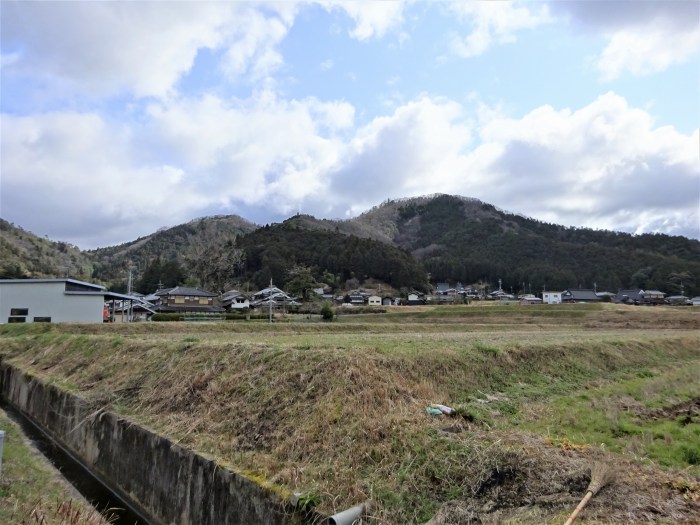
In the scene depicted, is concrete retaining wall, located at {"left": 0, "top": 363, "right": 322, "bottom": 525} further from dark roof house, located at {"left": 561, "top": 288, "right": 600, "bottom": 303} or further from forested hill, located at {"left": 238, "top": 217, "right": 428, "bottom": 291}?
dark roof house, located at {"left": 561, "top": 288, "right": 600, "bottom": 303}

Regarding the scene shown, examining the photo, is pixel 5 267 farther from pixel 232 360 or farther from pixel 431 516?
pixel 431 516

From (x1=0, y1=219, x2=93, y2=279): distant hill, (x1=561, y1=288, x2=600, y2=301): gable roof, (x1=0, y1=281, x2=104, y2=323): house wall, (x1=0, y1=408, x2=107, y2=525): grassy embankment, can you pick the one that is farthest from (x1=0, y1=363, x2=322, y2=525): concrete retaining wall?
(x1=561, y1=288, x2=600, y2=301): gable roof

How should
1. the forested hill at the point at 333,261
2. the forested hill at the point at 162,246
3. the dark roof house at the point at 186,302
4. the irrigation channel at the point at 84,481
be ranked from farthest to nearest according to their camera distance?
the forested hill at the point at 162,246, the forested hill at the point at 333,261, the dark roof house at the point at 186,302, the irrigation channel at the point at 84,481

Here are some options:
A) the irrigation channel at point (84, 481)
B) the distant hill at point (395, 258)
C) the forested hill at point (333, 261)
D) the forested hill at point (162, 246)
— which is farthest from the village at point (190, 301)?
the forested hill at point (162, 246)

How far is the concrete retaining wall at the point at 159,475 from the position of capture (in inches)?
257

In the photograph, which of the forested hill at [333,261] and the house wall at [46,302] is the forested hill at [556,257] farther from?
the house wall at [46,302]

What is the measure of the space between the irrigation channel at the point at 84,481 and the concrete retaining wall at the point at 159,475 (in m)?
0.15

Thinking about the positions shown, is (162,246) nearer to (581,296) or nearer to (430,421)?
(581,296)

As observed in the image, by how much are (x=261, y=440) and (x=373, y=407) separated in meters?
2.09

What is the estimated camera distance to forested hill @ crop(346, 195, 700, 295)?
113 m

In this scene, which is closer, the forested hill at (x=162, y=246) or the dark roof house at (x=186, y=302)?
the dark roof house at (x=186, y=302)

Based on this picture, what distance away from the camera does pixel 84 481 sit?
10.8 m

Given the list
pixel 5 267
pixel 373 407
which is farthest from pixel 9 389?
pixel 5 267

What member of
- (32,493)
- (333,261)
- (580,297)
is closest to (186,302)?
(333,261)
